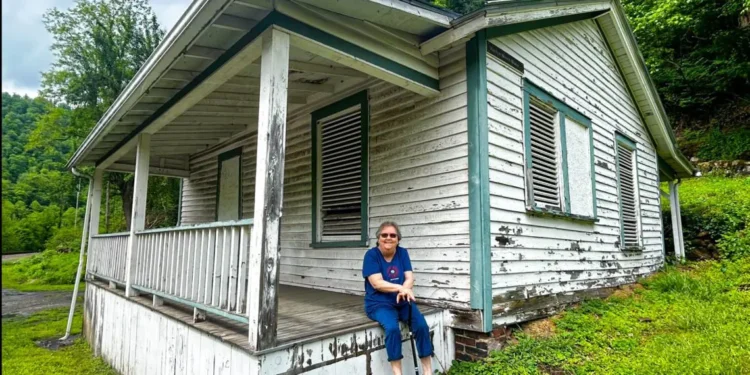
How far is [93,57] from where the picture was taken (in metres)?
15.5

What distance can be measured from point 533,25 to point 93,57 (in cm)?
1597

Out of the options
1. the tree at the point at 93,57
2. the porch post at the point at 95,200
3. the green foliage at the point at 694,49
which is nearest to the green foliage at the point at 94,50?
the tree at the point at 93,57

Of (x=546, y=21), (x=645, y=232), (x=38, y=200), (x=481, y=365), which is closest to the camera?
(x=481, y=365)

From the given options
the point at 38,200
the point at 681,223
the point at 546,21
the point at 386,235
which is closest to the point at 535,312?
the point at 386,235

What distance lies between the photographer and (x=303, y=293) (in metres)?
5.20

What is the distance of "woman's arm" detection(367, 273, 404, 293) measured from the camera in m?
3.45

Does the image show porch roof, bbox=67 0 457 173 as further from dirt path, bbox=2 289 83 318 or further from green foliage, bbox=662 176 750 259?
dirt path, bbox=2 289 83 318

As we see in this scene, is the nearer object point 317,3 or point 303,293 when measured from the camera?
point 317,3

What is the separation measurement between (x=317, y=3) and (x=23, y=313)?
11.8m

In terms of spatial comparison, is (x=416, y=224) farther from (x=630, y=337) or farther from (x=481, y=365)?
(x=630, y=337)

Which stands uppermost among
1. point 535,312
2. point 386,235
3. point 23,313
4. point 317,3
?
point 317,3

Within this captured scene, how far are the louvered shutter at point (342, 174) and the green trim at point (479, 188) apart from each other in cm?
156

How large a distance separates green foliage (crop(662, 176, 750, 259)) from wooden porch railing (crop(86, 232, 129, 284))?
33.1 ft

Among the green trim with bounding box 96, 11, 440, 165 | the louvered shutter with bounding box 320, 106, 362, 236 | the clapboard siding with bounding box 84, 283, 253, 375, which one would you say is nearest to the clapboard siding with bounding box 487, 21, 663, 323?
the green trim with bounding box 96, 11, 440, 165
